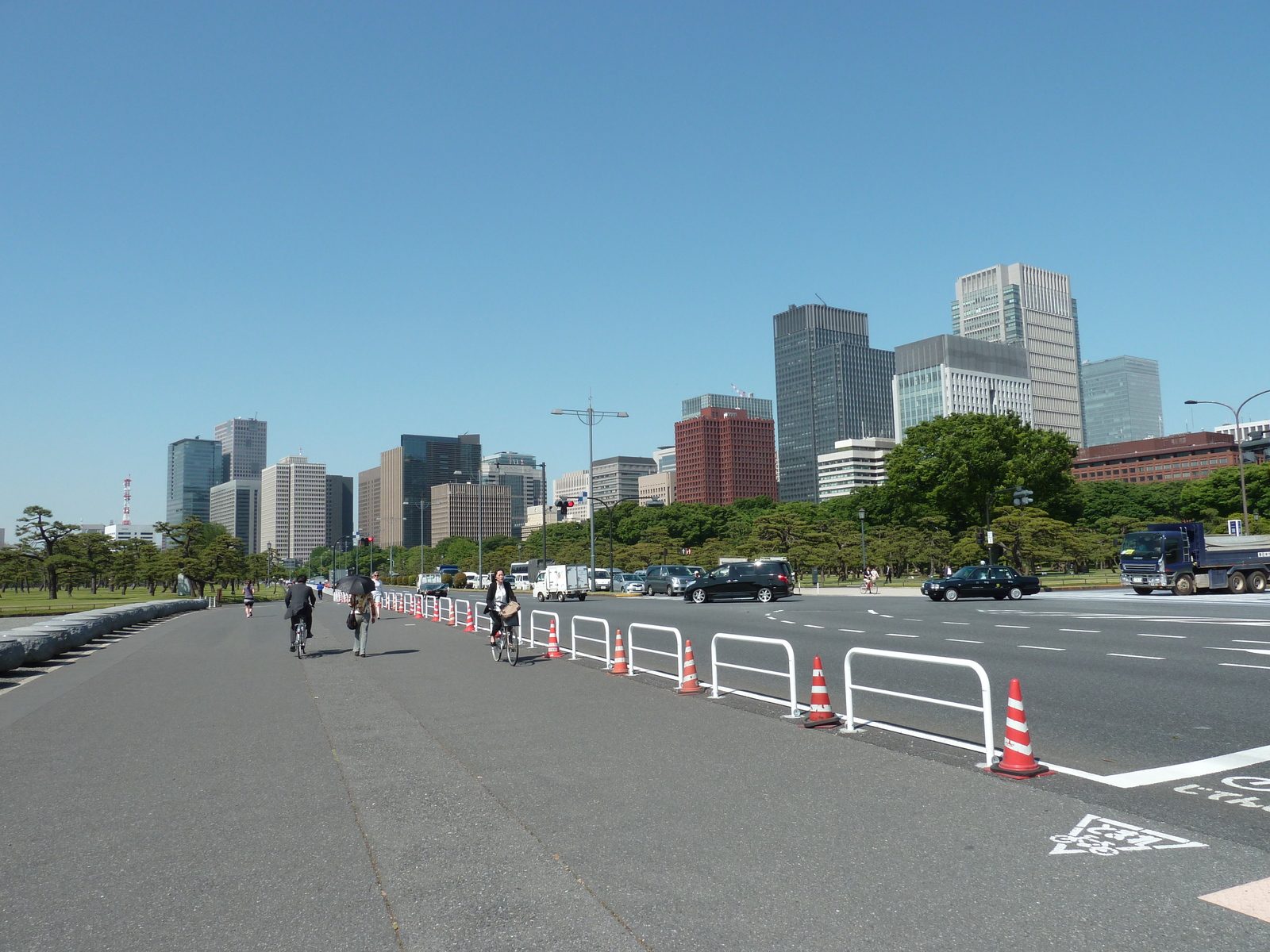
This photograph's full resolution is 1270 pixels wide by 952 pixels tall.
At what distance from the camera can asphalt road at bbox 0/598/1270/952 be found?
4.47 meters

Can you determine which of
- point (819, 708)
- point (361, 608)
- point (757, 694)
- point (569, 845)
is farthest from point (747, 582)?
point (569, 845)

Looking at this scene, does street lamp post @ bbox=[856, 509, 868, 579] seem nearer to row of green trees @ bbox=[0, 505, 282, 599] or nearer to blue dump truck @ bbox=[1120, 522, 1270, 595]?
blue dump truck @ bbox=[1120, 522, 1270, 595]

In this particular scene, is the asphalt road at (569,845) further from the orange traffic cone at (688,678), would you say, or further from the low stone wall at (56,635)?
the low stone wall at (56,635)

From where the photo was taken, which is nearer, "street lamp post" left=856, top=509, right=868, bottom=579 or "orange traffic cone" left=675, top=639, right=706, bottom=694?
"orange traffic cone" left=675, top=639, right=706, bottom=694

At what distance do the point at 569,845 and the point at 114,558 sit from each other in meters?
88.0

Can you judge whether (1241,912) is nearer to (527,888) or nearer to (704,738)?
(527,888)

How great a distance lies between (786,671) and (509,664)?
17.0 feet

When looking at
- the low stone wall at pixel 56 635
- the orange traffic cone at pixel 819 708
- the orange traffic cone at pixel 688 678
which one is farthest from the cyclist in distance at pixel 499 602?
the low stone wall at pixel 56 635

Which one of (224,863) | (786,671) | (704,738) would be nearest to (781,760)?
(704,738)

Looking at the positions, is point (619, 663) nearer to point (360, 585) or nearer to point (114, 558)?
point (360, 585)

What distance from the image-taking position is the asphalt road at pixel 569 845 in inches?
176

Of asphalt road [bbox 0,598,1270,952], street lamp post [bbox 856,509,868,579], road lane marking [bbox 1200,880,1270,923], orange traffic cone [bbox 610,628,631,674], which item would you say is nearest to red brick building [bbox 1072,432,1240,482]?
street lamp post [bbox 856,509,868,579]

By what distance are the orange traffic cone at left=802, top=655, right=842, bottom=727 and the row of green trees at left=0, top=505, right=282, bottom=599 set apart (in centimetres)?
7047

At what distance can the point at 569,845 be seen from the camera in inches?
227
